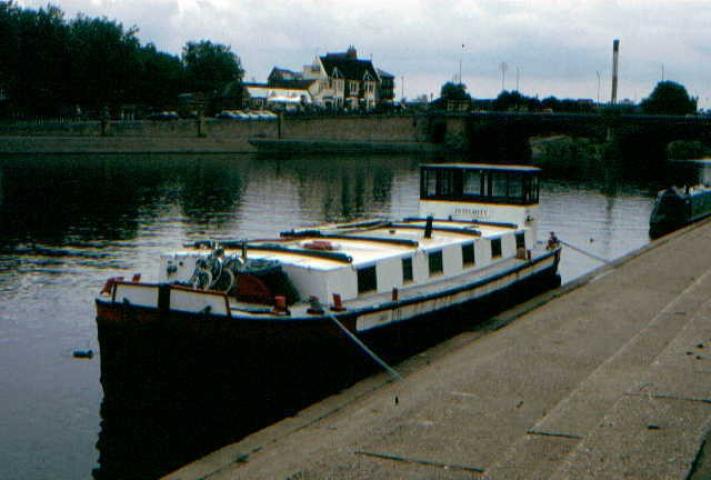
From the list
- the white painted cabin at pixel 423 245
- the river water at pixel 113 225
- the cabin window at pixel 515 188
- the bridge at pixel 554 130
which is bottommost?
the river water at pixel 113 225

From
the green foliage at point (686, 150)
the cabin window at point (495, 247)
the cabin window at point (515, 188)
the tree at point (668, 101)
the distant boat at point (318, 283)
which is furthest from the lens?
the tree at point (668, 101)

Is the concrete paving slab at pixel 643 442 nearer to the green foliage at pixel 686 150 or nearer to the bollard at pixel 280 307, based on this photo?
the bollard at pixel 280 307

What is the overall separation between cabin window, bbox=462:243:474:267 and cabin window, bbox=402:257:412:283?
311 cm

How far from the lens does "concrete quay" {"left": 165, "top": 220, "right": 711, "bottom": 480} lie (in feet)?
34.4

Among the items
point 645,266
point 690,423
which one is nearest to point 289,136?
point 645,266

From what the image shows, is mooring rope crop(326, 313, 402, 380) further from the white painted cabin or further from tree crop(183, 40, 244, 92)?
tree crop(183, 40, 244, 92)

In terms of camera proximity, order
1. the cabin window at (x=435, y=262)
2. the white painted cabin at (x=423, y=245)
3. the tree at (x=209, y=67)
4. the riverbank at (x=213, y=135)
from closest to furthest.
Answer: the white painted cabin at (x=423, y=245) < the cabin window at (x=435, y=262) < the riverbank at (x=213, y=135) < the tree at (x=209, y=67)

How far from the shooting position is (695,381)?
1312 centimetres

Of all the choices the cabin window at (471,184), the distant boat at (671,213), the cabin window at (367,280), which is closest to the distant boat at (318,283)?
the cabin window at (367,280)

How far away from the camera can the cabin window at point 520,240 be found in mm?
28047

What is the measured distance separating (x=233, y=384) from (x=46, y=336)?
838cm

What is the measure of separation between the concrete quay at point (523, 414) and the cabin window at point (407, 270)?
1782 millimetres

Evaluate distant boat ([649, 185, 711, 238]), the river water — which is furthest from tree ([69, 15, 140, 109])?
distant boat ([649, 185, 711, 238])

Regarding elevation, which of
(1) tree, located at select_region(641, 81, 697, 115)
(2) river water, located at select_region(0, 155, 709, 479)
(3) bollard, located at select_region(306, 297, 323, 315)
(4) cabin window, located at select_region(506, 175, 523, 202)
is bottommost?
(2) river water, located at select_region(0, 155, 709, 479)
